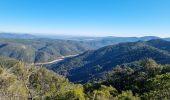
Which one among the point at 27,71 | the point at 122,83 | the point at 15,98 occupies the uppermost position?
the point at 27,71

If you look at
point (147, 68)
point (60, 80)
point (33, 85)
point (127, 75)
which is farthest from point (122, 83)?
point (33, 85)

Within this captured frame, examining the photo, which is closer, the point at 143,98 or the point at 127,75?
the point at 143,98

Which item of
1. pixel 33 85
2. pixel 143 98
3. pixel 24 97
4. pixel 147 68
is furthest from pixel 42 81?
pixel 147 68

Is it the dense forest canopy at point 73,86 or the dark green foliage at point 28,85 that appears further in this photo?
the dense forest canopy at point 73,86

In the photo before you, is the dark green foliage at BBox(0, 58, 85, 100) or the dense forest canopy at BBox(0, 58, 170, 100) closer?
the dark green foliage at BBox(0, 58, 85, 100)

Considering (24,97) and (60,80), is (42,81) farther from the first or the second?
(24,97)

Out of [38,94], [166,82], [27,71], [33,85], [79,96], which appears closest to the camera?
[27,71]

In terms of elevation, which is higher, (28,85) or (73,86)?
(28,85)

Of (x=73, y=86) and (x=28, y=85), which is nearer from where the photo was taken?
(x=28, y=85)

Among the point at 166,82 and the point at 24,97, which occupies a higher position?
the point at 166,82

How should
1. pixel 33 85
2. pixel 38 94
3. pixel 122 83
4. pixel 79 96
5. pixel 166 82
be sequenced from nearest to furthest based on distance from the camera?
pixel 166 82, pixel 79 96, pixel 38 94, pixel 33 85, pixel 122 83
